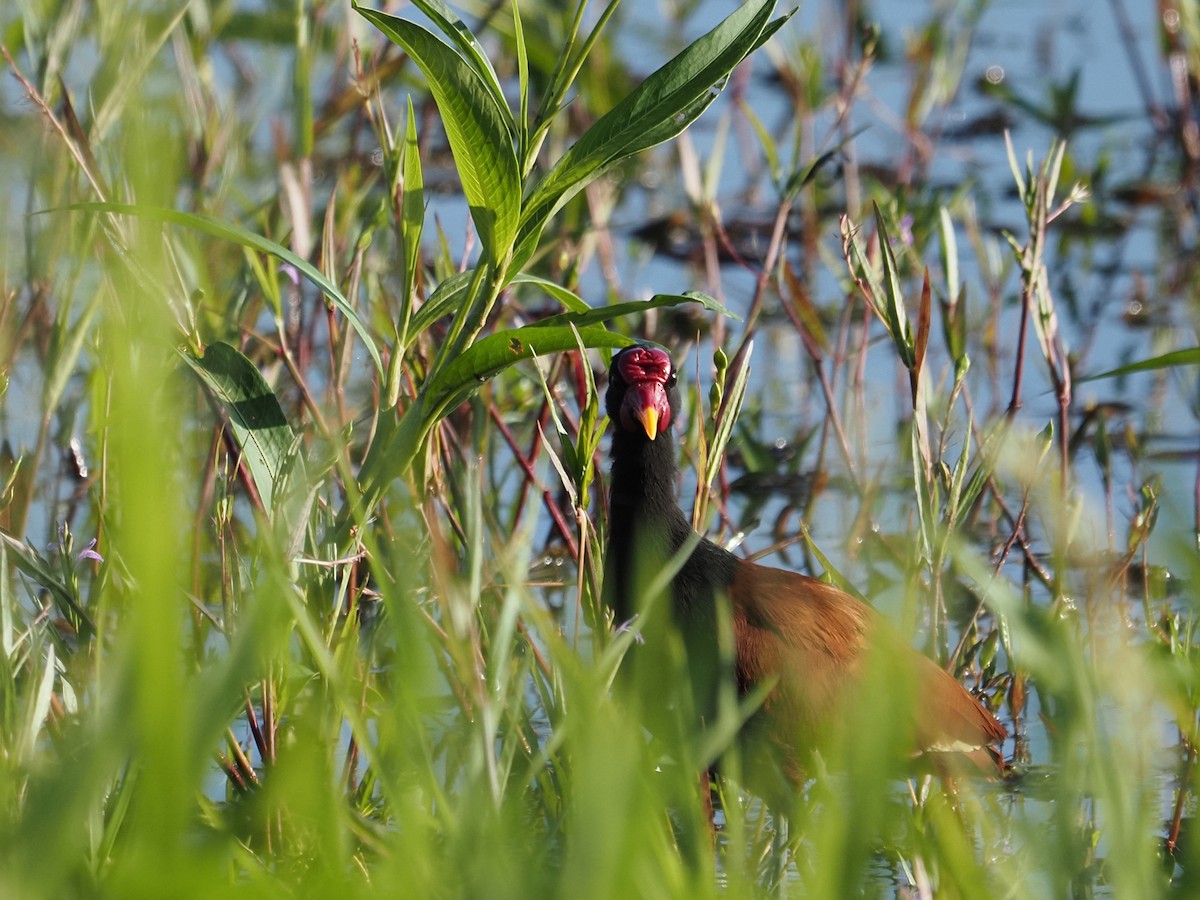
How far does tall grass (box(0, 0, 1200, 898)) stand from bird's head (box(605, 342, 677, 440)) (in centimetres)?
8

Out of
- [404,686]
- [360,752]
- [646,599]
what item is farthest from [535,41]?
[404,686]

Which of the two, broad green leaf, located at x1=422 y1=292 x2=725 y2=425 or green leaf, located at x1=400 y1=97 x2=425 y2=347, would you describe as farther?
green leaf, located at x1=400 y1=97 x2=425 y2=347

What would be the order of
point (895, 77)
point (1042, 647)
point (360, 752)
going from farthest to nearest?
1. point (895, 77)
2. point (360, 752)
3. point (1042, 647)

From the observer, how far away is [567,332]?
237 cm

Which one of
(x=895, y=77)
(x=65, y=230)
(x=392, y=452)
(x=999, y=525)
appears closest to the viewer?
(x=392, y=452)

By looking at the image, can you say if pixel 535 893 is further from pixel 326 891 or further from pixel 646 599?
pixel 646 599

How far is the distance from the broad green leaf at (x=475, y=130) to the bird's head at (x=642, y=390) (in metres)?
0.82

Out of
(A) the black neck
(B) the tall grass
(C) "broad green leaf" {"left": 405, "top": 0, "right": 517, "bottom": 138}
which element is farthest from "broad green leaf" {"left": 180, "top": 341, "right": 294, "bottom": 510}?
(A) the black neck

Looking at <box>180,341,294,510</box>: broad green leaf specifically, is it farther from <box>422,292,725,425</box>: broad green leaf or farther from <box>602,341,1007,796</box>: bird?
<box>602,341,1007,796</box>: bird

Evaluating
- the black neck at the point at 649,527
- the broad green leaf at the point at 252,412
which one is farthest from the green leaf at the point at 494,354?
the black neck at the point at 649,527

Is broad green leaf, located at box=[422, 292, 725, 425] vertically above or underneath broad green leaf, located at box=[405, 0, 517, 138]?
underneath

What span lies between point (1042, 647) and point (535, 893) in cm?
54

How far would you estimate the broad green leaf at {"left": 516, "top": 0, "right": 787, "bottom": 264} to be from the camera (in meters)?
2.32

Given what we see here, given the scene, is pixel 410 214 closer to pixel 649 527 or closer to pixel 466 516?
pixel 466 516
